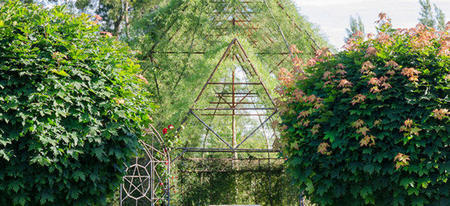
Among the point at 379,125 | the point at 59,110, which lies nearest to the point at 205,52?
the point at 59,110

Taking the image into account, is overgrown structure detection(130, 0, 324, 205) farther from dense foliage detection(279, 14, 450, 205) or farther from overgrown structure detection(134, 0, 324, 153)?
dense foliage detection(279, 14, 450, 205)

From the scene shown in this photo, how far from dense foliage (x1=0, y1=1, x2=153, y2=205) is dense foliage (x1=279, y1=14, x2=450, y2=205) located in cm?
234

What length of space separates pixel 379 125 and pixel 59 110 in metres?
3.70

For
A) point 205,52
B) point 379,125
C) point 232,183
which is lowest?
point 232,183

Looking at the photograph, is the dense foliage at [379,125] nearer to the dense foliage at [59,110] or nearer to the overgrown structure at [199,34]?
the dense foliage at [59,110]

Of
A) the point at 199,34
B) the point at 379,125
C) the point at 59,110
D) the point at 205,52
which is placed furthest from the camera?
the point at 199,34

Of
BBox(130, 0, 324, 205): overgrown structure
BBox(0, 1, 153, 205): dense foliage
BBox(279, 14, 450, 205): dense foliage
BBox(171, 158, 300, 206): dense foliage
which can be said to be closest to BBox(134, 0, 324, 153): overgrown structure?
BBox(130, 0, 324, 205): overgrown structure

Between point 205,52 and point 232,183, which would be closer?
point 205,52

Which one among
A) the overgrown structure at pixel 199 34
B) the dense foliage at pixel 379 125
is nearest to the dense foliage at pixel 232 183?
the overgrown structure at pixel 199 34

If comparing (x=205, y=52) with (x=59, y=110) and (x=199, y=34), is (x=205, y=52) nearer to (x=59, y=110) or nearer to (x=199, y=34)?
(x=199, y=34)

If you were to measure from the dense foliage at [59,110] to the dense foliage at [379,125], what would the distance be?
2.34 meters

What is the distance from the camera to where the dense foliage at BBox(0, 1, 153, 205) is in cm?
467

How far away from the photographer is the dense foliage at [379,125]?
4531 mm

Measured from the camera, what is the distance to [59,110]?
4.77 metres
